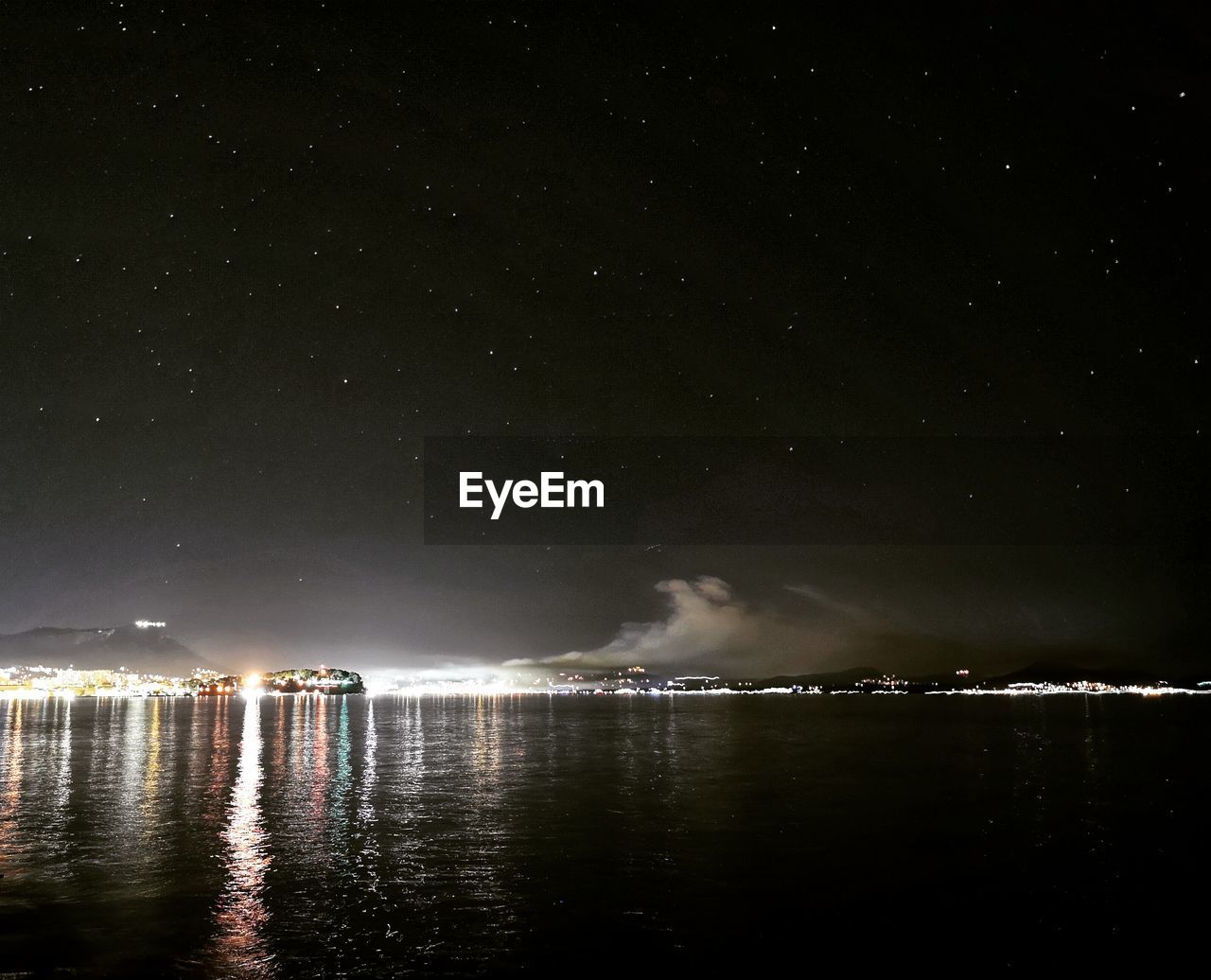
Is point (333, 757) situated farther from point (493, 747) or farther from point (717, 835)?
point (717, 835)

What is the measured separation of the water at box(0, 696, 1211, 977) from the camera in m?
17.5

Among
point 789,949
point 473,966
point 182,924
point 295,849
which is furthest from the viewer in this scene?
point 295,849

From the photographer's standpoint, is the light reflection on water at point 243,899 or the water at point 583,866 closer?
the light reflection on water at point 243,899

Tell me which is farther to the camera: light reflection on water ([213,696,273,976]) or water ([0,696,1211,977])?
water ([0,696,1211,977])

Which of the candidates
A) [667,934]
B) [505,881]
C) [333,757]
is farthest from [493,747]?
[667,934]

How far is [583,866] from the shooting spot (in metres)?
24.2

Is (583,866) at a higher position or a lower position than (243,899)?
lower

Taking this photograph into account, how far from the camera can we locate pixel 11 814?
3222cm

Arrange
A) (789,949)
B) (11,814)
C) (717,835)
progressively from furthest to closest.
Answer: (11,814)
(717,835)
(789,949)

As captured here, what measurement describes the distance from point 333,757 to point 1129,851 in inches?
1656

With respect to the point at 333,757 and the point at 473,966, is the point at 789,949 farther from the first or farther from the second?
the point at 333,757

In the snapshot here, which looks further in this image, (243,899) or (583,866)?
(583,866)

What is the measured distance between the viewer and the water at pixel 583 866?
57.4 feet

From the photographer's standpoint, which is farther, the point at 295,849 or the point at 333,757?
the point at 333,757
